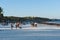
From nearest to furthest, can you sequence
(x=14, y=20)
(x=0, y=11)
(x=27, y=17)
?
(x=14, y=20) < (x=27, y=17) < (x=0, y=11)

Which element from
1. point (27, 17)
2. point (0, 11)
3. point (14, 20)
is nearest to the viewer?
point (14, 20)

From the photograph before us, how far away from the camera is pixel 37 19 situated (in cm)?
2773
